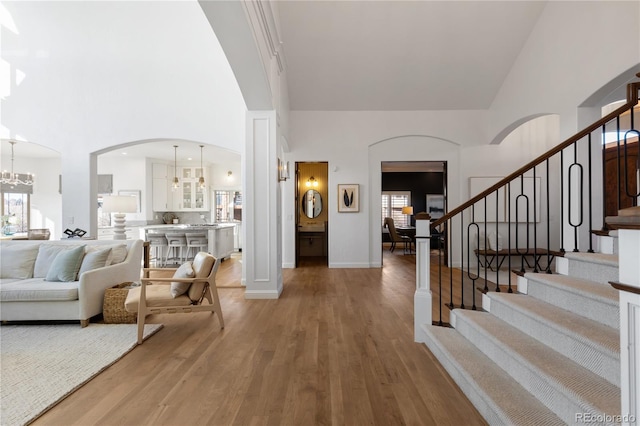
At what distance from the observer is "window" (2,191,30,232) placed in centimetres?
842

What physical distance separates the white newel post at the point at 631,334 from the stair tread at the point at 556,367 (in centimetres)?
52

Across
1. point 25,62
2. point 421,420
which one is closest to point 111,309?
point 421,420

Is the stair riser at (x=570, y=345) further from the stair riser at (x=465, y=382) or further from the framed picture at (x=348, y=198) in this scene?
the framed picture at (x=348, y=198)

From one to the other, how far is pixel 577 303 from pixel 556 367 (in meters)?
0.62

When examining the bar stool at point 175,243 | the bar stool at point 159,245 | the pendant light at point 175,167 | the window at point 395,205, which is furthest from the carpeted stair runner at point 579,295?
the window at point 395,205

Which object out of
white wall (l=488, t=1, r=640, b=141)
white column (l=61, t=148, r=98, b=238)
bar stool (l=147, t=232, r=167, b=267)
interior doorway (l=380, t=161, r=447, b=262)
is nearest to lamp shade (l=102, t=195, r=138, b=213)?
white column (l=61, t=148, r=98, b=238)

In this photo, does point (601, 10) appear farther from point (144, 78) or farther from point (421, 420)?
point (144, 78)

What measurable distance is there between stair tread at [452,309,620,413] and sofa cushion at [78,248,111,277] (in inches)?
157

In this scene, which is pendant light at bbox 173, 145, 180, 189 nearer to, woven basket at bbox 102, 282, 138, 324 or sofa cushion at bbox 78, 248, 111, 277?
sofa cushion at bbox 78, 248, 111, 277

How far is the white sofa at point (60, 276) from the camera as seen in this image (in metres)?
3.31

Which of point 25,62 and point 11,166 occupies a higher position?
point 25,62

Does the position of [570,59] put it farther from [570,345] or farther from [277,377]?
[277,377]

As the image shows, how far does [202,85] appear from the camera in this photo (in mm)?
5441

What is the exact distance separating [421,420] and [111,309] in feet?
10.8
